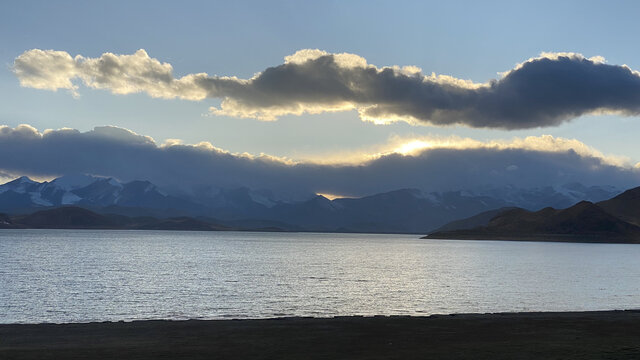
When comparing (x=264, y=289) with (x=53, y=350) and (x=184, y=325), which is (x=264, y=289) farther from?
(x=53, y=350)

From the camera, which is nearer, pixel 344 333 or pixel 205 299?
pixel 344 333

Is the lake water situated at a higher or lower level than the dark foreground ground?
lower

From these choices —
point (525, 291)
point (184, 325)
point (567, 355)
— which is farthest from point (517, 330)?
point (525, 291)

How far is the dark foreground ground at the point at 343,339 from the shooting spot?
103ft

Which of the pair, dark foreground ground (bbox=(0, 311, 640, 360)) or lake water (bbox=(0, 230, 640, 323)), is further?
lake water (bbox=(0, 230, 640, 323))

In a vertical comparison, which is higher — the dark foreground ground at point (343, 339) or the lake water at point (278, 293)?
the dark foreground ground at point (343, 339)

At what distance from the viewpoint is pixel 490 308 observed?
6669cm

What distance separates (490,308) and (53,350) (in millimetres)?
50259

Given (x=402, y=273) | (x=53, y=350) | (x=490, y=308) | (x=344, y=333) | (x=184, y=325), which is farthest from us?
(x=402, y=273)

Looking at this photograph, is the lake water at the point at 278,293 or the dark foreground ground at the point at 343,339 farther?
the lake water at the point at 278,293

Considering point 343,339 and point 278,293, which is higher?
point 343,339

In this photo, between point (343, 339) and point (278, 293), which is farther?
point (278, 293)

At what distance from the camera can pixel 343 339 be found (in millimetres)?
37406

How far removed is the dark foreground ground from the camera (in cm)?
3133
